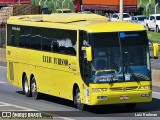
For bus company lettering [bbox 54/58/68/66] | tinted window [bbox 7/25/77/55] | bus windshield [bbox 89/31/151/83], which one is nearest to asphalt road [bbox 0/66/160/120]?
bus windshield [bbox 89/31/151/83]

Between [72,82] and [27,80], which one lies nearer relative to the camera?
[72,82]

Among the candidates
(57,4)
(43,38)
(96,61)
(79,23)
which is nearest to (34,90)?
Result: (43,38)

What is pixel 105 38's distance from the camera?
71.6ft

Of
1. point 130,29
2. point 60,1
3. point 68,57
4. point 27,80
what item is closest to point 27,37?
point 27,80

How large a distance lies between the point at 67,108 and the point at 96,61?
250 cm

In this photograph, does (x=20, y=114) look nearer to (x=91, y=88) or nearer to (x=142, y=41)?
(x=91, y=88)

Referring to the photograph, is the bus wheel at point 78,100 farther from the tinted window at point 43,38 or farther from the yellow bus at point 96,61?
the tinted window at point 43,38

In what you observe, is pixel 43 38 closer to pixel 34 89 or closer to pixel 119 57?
pixel 34 89

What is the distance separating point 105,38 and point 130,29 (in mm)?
854

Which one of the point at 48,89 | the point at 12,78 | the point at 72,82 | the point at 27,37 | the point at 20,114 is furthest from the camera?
the point at 12,78

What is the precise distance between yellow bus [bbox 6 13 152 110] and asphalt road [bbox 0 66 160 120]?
37 centimetres

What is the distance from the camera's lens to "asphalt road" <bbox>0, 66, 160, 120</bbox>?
69.4 ft

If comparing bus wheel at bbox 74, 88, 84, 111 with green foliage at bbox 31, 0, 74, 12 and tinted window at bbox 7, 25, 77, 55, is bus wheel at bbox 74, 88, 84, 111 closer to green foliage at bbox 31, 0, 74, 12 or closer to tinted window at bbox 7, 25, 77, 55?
tinted window at bbox 7, 25, 77, 55

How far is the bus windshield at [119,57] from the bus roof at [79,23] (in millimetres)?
185
